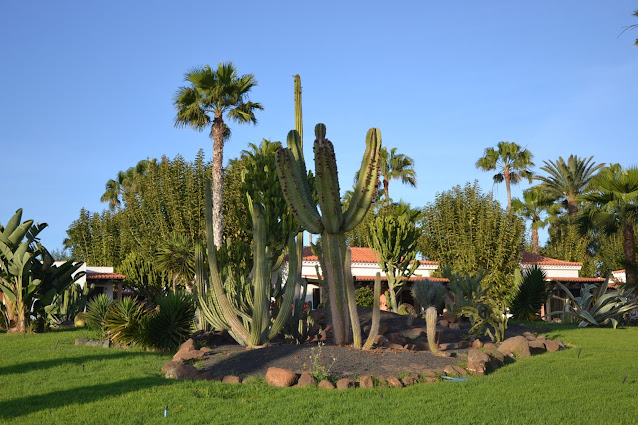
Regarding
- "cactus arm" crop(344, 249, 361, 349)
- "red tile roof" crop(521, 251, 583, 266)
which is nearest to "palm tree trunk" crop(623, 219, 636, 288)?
"red tile roof" crop(521, 251, 583, 266)

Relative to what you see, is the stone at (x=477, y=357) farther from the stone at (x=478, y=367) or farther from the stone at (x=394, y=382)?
the stone at (x=394, y=382)

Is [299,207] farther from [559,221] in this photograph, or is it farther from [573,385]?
[559,221]

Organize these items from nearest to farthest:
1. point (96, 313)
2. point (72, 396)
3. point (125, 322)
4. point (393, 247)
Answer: point (72, 396) < point (125, 322) < point (96, 313) < point (393, 247)

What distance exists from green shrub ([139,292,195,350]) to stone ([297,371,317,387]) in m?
5.07

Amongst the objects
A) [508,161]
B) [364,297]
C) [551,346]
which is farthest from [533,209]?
[551,346]

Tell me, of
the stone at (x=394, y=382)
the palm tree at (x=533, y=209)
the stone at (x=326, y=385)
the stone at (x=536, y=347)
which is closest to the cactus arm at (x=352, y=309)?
the stone at (x=394, y=382)

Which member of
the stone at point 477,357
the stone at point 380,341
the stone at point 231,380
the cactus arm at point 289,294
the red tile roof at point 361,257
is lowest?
the stone at point 231,380

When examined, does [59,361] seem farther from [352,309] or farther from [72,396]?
[352,309]

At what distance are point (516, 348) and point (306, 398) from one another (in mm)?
6379

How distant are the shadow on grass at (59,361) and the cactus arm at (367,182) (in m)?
5.40

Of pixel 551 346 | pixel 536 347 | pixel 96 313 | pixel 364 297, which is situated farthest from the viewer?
pixel 364 297

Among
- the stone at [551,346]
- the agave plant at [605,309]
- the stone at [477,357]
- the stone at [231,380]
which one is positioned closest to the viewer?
the stone at [231,380]

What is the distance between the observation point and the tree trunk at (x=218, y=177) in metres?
25.2

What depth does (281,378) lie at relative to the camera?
9.72m
